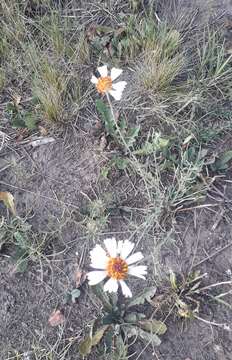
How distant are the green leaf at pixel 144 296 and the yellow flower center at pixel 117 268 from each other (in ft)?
0.46

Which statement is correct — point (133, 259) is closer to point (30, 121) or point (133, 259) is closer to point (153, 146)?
point (153, 146)

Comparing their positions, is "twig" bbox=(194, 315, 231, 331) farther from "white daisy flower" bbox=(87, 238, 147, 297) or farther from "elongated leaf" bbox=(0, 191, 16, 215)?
"elongated leaf" bbox=(0, 191, 16, 215)

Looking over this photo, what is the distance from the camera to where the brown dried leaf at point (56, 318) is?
1489 millimetres

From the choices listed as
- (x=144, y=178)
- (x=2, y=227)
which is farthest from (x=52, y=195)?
(x=144, y=178)

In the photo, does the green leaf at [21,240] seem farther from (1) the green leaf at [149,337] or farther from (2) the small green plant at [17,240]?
(1) the green leaf at [149,337]

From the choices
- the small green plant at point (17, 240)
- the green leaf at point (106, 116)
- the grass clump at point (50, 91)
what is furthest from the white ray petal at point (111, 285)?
the grass clump at point (50, 91)

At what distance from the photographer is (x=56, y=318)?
1.50m

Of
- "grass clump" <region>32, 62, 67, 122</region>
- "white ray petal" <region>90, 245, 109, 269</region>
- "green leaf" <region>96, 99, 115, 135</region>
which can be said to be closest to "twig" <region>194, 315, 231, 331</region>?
"white ray petal" <region>90, 245, 109, 269</region>

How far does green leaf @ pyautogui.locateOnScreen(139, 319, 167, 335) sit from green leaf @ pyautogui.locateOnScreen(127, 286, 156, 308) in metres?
0.06

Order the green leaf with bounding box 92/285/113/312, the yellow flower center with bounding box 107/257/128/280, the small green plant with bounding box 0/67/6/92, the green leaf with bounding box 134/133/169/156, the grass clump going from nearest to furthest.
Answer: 1. the yellow flower center with bounding box 107/257/128/280
2. the green leaf with bounding box 92/285/113/312
3. the green leaf with bounding box 134/133/169/156
4. the grass clump
5. the small green plant with bounding box 0/67/6/92

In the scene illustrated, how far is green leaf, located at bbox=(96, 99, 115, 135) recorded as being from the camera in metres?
1.69

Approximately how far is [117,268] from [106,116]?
23.2 inches

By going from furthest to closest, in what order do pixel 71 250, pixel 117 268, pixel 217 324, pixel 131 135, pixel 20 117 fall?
1. pixel 20 117
2. pixel 131 135
3. pixel 71 250
4. pixel 217 324
5. pixel 117 268

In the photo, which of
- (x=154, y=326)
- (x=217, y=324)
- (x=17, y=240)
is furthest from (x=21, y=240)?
(x=217, y=324)
